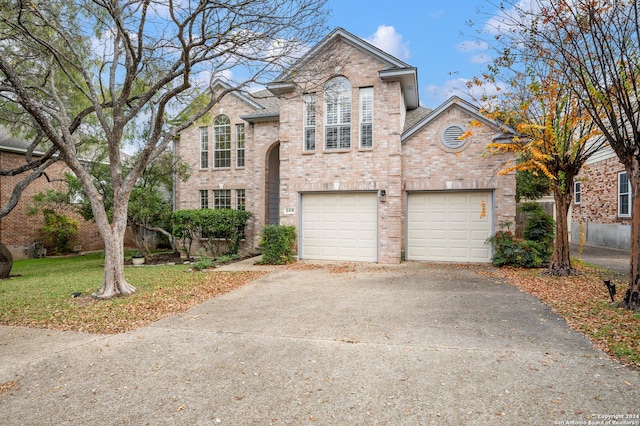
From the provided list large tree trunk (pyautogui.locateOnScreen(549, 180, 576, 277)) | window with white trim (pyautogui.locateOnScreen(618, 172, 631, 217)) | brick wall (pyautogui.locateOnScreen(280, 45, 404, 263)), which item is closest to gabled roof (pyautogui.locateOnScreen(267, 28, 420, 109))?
brick wall (pyautogui.locateOnScreen(280, 45, 404, 263))

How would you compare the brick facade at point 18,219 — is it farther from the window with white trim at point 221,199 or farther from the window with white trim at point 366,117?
the window with white trim at point 366,117

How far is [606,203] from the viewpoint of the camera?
16219mm

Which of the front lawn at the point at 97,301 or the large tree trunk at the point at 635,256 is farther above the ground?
the large tree trunk at the point at 635,256

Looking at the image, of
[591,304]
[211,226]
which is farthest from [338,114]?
[591,304]

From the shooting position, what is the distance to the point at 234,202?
16.0 meters

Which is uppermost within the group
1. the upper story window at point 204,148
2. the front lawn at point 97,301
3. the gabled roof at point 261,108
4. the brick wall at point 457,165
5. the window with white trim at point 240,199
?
the gabled roof at point 261,108

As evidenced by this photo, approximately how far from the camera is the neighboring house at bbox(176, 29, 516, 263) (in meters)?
12.1

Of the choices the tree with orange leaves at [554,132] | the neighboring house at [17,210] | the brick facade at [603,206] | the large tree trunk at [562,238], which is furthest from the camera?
the neighboring house at [17,210]

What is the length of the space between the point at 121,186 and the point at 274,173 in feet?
28.7

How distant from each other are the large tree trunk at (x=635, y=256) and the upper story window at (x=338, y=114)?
7883mm

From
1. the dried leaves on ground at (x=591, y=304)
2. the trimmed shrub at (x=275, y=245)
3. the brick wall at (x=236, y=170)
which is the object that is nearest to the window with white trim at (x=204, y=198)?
the brick wall at (x=236, y=170)

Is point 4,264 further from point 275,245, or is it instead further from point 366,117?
point 366,117

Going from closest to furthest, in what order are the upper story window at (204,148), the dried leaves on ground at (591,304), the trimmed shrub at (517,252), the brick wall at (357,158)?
the dried leaves on ground at (591,304) → the trimmed shrub at (517,252) → the brick wall at (357,158) → the upper story window at (204,148)

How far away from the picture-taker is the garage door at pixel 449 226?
1227cm
